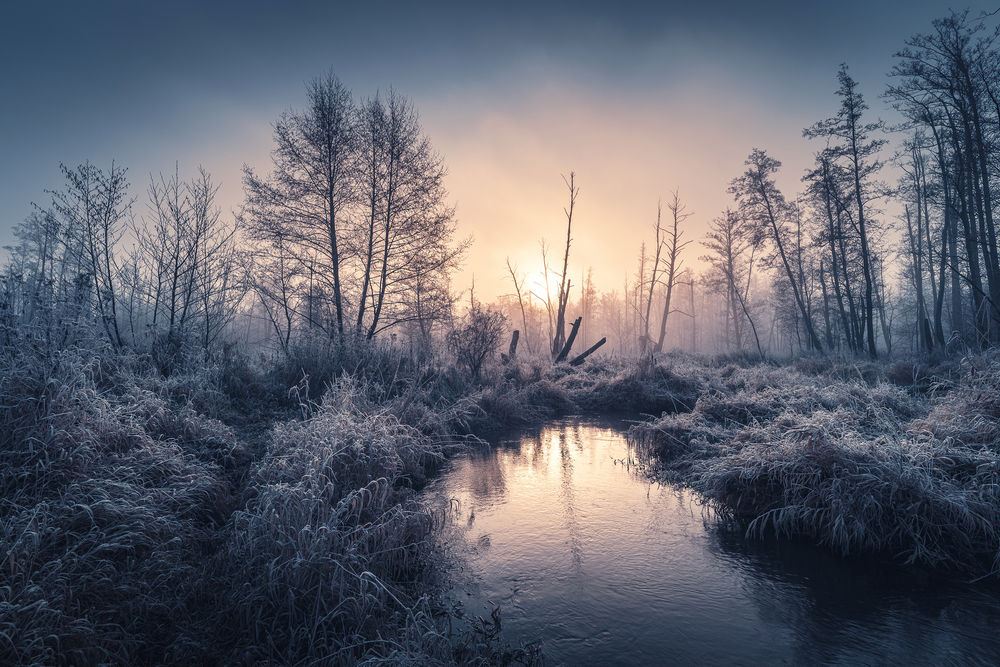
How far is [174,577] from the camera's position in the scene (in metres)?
3.29

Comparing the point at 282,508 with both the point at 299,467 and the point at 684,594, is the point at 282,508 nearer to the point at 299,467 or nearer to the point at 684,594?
the point at 299,467

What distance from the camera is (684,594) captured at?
12.1 ft

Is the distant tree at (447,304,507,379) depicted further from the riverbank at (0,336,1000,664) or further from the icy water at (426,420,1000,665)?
the icy water at (426,420,1000,665)

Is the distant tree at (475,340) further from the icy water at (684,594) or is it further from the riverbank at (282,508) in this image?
the icy water at (684,594)

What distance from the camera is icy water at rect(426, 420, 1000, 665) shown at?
302 cm

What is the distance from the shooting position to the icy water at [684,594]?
9.92 feet

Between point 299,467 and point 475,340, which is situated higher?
point 475,340

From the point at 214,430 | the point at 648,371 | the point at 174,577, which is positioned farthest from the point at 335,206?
the point at 174,577

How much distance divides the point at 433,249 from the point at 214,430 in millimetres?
10248

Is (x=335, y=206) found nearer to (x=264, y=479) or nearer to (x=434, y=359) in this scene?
(x=434, y=359)

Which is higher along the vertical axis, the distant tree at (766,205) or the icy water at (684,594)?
the distant tree at (766,205)

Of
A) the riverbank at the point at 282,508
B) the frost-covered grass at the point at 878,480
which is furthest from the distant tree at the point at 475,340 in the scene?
the frost-covered grass at the point at 878,480

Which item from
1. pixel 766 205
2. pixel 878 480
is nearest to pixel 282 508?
pixel 878 480

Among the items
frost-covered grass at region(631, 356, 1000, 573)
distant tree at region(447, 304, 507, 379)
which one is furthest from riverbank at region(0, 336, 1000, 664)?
distant tree at region(447, 304, 507, 379)
